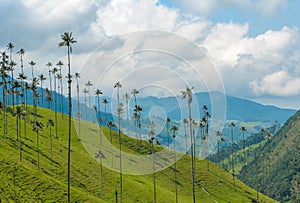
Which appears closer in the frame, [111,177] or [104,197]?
[104,197]

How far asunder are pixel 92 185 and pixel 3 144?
3613cm

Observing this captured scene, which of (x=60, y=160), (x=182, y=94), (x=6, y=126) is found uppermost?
(x=182, y=94)

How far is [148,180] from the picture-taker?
194375mm

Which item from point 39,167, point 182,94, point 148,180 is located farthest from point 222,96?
point 148,180

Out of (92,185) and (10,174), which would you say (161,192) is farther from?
(10,174)

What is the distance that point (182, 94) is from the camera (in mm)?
107125

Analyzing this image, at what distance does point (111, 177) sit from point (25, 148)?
3658 centimetres

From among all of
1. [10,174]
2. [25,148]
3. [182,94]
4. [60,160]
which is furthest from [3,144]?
[182,94]

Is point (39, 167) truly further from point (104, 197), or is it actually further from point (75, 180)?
point (104, 197)

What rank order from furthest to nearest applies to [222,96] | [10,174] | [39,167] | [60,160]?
1. [60,160]
2. [39,167]
3. [10,174]
4. [222,96]

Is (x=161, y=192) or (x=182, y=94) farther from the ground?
(x=182, y=94)

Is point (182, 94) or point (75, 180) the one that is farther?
point (75, 180)

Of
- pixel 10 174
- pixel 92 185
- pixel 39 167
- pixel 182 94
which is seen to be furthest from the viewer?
pixel 92 185

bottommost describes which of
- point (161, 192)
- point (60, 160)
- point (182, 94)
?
point (161, 192)
